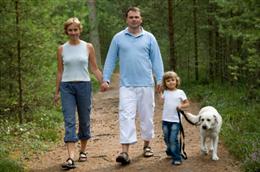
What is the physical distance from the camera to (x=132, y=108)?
7.89 metres

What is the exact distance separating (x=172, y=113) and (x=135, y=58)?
1081mm

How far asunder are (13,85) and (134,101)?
207 inches

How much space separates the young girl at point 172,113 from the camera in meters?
7.63

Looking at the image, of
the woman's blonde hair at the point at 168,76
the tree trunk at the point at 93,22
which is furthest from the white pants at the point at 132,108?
the tree trunk at the point at 93,22

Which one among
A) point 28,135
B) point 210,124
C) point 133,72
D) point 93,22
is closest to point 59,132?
point 28,135

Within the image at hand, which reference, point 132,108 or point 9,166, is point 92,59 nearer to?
point 132,108

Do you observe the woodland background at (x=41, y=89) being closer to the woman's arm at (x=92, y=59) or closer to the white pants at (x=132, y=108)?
the white pants at (x=132, y=108)

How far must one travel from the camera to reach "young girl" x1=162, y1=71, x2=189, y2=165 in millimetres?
7629

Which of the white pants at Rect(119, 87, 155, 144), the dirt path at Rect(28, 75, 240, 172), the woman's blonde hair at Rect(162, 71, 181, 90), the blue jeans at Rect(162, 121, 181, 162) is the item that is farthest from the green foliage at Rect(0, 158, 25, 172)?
the woman's blonde hair at Rect(162, 71, 181, 90)

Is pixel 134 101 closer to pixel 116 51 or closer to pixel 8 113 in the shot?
pixel 116 51

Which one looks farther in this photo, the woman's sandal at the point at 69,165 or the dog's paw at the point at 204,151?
the dog's paw at the point at 204,151

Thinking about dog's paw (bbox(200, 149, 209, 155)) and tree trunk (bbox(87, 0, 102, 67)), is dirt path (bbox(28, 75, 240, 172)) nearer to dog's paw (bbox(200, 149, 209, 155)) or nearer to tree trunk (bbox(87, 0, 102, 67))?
dog's paw (bbox(200, 149, 209, 155))

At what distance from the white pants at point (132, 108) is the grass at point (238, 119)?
173 centimetres

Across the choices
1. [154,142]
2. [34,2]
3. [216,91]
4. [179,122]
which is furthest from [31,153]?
[216,91]
